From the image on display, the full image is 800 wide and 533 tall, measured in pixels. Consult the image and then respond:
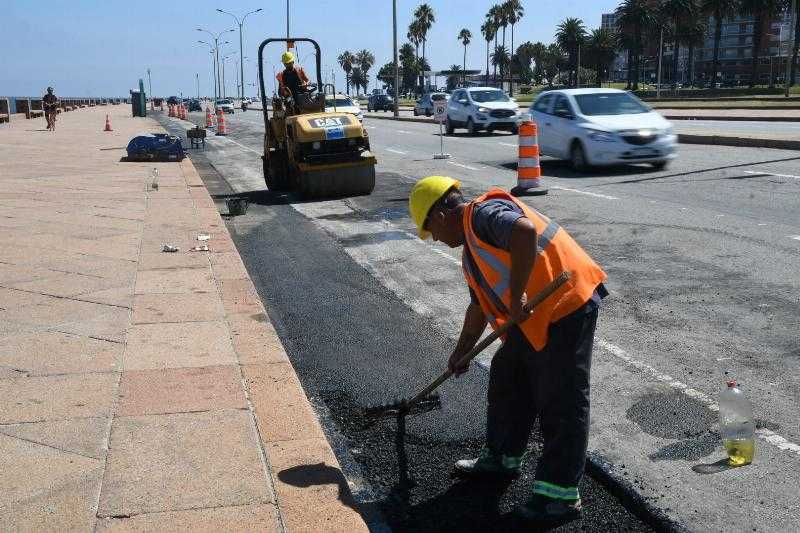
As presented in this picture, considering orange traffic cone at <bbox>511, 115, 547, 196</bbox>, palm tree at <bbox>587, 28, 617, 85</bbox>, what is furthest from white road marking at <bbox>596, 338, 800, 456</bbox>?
palm tree at <bbox>587, 28, 617, 85</bbox>

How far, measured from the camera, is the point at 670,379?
15.8ft

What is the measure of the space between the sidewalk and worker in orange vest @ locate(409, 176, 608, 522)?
2.65 feet

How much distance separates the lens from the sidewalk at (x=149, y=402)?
3.31 metres

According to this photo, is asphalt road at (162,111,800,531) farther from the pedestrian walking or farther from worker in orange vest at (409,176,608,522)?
the pedestrian walking

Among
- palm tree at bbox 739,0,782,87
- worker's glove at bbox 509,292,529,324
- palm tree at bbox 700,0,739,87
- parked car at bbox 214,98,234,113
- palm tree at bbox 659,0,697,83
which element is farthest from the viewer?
palm tree at bbox 659,0,697,83

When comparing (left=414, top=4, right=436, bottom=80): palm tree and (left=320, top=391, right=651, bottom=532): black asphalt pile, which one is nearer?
(left=320, top=391, right=651, bottom=532): black asphalt pile

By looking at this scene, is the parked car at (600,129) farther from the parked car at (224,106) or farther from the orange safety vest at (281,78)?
the parked car at (224,106)

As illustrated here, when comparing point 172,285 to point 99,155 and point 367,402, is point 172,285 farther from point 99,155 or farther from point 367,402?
point 99,155

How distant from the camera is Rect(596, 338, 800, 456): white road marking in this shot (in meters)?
3.90

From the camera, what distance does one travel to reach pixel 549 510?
326 cm

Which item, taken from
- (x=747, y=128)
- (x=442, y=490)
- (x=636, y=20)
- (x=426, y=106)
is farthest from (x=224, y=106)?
(x=442, y=490)

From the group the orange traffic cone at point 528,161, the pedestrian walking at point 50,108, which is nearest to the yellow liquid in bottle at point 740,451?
the orange traffic cone at point 528,161

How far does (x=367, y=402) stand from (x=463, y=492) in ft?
3.84

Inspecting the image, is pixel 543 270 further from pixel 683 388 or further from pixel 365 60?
pixel 365 60
